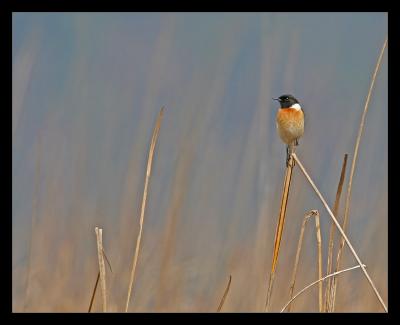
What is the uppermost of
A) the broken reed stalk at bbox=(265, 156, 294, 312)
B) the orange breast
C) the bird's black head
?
the bird's black head

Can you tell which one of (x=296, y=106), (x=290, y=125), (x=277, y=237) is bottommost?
(x=277, y=237)

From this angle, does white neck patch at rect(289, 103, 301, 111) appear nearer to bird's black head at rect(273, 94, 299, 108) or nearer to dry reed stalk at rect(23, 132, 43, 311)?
bird's black head at rect(273, 94, 299, 108)

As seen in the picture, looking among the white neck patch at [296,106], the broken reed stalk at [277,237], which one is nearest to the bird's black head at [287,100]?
the white neck patch at [296,106]

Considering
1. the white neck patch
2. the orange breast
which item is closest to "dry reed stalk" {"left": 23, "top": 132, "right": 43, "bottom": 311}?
the orange breast

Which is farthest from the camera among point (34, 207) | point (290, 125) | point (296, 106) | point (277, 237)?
point (296, 106)

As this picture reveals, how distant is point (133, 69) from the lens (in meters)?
3.79

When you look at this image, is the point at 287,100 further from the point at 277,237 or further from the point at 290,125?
the point at 277,237

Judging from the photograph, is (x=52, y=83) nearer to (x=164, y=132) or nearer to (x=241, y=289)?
(x=164, y=132)

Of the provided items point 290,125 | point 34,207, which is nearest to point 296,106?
point 290,125

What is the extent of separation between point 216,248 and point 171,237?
0.74 m

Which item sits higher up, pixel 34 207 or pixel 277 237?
pixel 34 207

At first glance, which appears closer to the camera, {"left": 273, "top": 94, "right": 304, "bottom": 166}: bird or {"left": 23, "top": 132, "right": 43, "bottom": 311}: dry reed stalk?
{"left": 23, "top": 132, "right": 43, "bottom": 311}: dry reed stalk

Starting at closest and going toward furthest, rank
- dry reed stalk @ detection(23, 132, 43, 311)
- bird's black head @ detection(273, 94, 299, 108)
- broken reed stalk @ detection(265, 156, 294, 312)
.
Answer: broken reed stalk @ detection(265, 156, 294, 312), dry reed stalk @ detection(23, 132, 43, 311), bird's black head @ detection(273, 94, 299, 108)
